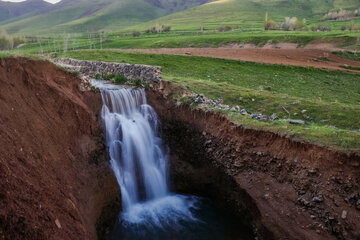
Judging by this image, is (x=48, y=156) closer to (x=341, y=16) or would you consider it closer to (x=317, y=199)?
→ (x=317, y=199)

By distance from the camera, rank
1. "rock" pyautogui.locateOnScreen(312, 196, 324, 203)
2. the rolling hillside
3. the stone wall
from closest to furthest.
Result: "rock" pyautogui.locateOnScreen(312, 196, 324, 203)
the stone wall
the rolling hillside

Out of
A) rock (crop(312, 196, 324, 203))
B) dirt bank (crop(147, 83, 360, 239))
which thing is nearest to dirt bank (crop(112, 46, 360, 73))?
dirt bank (crop(147, 83, 360, 239))

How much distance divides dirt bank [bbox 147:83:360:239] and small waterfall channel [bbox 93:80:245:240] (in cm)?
88

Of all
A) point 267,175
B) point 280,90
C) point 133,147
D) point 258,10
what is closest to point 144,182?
point 133,147

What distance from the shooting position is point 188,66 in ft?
92.4

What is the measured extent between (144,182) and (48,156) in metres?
6.23

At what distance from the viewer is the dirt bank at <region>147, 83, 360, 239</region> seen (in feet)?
34.9

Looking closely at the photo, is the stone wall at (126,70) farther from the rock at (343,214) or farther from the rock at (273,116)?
the rock at (343,214)

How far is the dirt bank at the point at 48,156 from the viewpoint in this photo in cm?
788

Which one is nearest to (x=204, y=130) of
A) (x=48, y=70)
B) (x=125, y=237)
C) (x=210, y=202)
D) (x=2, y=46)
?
(x=210, y=202)

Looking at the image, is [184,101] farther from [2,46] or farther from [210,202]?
[2,46]

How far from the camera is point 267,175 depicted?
41.8 ft

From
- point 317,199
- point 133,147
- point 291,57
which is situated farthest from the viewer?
point 291,57

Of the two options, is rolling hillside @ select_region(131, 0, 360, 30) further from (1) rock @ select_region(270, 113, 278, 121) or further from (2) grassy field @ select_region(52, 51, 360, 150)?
(1) rock @ select_region(270, 113, 278, 121)
